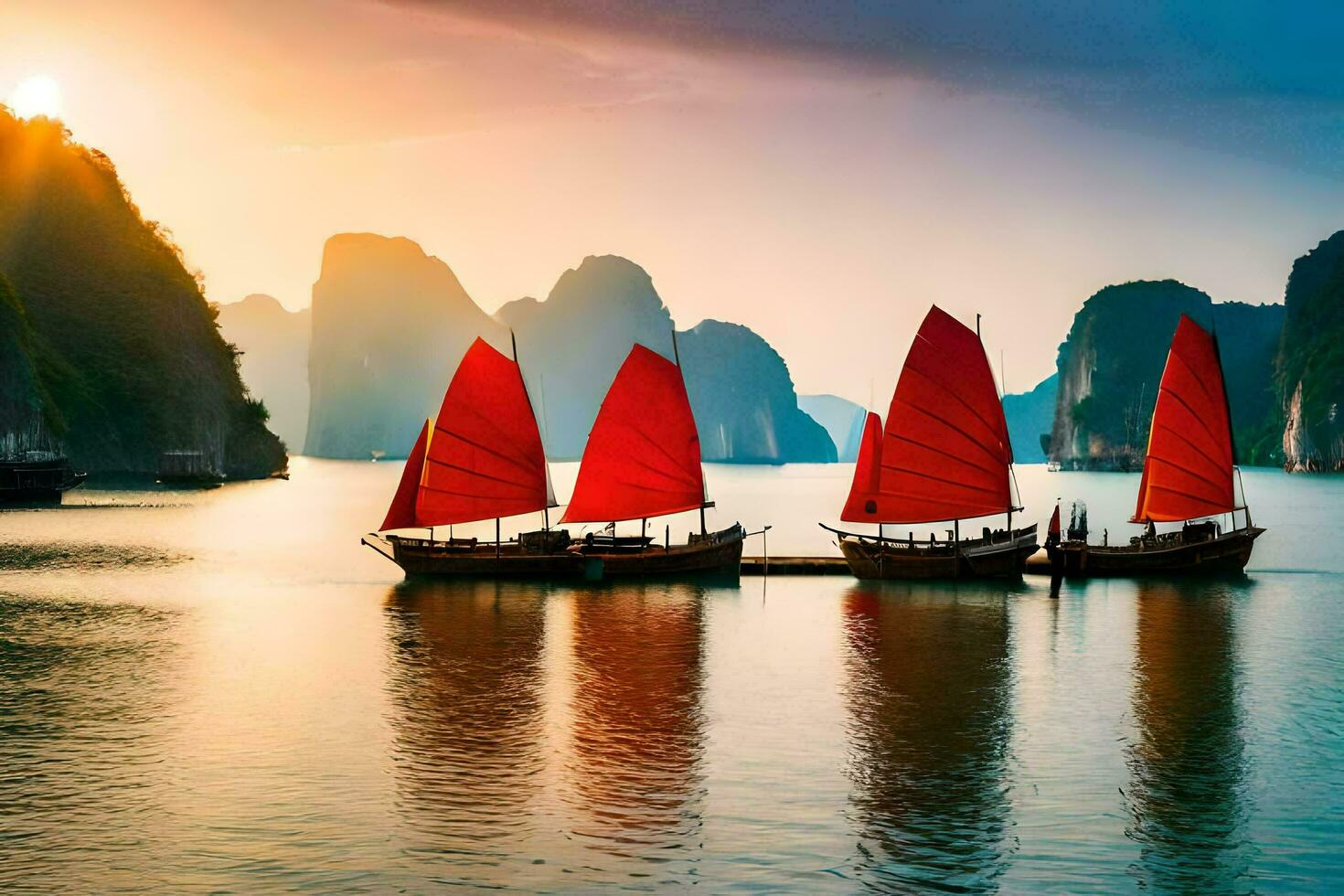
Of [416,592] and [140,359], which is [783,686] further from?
[140,359]

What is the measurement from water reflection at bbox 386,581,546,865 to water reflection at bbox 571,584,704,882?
1.08m

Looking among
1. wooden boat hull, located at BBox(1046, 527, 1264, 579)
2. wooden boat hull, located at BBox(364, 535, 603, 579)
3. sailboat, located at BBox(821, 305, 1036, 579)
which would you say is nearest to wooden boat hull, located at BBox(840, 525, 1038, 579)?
sailboat, located at BBox(821, 305, 1036, 579)

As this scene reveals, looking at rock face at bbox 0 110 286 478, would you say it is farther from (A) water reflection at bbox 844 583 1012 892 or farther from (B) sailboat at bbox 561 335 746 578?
(A) water reflection at bbox 844 583 1012 892

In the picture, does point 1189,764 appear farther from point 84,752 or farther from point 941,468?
point 941,468

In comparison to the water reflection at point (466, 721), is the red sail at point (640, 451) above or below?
above

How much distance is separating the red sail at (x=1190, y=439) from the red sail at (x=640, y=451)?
2036 centimetres

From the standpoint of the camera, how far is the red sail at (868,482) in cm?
4994

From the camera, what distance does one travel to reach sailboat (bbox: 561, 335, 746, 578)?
49.1 metres

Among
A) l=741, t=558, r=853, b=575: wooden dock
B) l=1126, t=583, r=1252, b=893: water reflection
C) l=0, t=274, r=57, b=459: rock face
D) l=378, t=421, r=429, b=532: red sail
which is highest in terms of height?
l=0, t=274, r=57, b=459: rock face

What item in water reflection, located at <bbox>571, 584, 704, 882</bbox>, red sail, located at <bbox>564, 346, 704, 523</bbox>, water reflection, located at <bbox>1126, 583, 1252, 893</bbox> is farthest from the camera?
red sail, located at <bbox>564, 346, 704, 523</bbox>

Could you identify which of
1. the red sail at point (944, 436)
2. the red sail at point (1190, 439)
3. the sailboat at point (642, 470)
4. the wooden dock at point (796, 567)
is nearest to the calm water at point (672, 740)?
the sailboat at point (642, 470)

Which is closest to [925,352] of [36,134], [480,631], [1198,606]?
[1198,606]

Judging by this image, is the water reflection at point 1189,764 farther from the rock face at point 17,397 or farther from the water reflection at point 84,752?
the rock face at point 17,397

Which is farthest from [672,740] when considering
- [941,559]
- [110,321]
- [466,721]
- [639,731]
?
[110,321]
